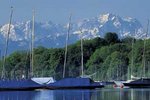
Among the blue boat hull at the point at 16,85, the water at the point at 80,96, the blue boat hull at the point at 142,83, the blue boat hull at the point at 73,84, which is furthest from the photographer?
the blue boat hull at the point at 142,83

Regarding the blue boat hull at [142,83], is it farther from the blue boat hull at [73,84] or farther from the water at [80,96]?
the water at [80,96]

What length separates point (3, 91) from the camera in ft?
330

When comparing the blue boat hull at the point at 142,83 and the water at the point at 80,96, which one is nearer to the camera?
the water at the point at 80,96

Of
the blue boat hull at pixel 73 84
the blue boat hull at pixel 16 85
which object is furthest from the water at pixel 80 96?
the blue boat hull at pixel 73 84

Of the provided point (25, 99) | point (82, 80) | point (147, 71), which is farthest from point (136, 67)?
point (25, 99)

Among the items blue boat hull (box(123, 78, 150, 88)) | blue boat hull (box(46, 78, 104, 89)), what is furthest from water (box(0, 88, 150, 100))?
blue boat hull (box(123, 78, 150, 88))

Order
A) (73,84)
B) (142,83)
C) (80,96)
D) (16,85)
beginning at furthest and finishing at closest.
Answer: (142,83)
(73,84)
(16,85)
(80,96)

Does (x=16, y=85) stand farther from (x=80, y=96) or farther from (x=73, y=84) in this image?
(x=80, y=96)

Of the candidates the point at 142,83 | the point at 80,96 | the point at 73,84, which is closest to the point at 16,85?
the point at 73,84

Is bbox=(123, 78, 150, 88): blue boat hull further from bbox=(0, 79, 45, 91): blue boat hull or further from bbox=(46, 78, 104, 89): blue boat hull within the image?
bbox=(0, 79, 45, 91): blue boat hull

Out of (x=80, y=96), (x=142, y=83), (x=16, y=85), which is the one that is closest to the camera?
(x=80, y=96)

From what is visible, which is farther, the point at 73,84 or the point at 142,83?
the point at 142,83

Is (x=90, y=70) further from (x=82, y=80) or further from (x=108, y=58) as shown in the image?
(x=82, y=80)

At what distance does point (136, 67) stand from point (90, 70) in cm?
3228
